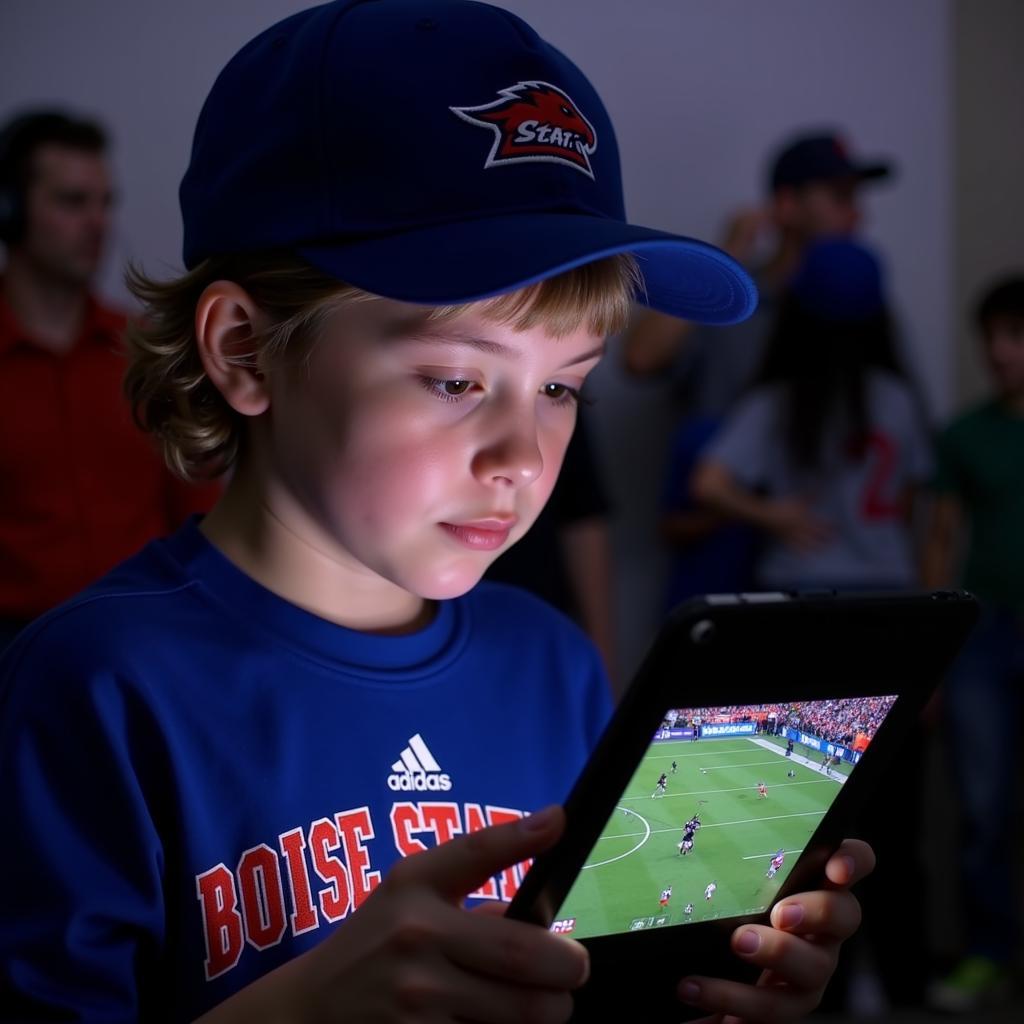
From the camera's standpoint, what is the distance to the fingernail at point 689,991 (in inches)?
22.8

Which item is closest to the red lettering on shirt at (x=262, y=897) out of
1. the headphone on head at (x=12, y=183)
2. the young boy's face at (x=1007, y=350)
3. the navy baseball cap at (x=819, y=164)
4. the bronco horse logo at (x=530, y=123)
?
the bronco horse logo at (x=530, y=123)

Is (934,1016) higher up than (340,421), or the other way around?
(340,421)

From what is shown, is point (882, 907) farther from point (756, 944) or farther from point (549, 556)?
point (756, 944)

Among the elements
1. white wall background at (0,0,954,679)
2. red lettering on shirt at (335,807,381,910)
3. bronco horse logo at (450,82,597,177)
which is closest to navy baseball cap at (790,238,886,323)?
white wall background at (0,0,954,679)

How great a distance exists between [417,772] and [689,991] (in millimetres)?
183

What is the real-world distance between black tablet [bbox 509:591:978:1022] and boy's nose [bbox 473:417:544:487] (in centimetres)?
17

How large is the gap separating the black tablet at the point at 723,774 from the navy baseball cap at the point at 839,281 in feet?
4.91

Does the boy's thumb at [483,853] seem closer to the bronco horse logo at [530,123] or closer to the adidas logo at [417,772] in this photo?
the adidas logo at [417,772]

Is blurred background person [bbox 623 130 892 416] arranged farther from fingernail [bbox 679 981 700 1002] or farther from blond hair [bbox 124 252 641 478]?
fingernail [bbox 679 981 700 1002]

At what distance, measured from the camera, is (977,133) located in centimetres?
243

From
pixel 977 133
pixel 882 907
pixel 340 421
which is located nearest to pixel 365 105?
pixel 340 421

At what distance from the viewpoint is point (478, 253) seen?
569mm

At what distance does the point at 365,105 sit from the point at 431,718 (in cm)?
→ 33

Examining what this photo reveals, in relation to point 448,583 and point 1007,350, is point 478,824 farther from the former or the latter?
point 1007,350
